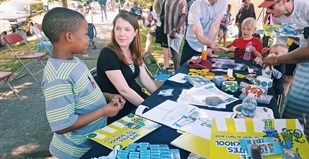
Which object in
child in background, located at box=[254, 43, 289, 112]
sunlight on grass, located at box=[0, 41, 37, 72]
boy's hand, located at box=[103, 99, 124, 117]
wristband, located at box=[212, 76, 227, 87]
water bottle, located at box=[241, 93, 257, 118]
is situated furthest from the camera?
sunlight on grass, located at box=[0, 41, 37, 72]

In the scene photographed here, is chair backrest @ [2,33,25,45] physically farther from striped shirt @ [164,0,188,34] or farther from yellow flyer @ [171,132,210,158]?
yellow flyer @ [171,132,210,158]

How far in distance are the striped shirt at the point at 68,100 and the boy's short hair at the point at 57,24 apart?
13 centimetres

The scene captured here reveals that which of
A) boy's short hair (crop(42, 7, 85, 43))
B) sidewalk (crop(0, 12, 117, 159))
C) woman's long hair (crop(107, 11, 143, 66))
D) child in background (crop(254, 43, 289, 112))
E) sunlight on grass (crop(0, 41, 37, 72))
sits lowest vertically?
sidewalk (crop(0, 12, 117, 159))

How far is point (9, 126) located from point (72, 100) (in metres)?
2.32

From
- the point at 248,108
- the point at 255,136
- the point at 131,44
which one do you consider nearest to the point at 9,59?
the point at 131,44

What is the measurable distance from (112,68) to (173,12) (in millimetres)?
2803

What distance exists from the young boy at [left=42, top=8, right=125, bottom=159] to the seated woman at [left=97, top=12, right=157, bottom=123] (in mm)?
469

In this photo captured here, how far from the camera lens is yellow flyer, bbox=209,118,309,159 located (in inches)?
42.7

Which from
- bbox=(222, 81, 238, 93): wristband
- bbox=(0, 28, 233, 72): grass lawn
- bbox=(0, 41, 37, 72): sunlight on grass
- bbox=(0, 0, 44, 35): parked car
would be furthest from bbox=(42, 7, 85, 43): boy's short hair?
bbox=(0, 0, 44, 35): parked car

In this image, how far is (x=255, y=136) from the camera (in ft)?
3.85

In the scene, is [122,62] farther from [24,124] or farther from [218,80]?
[24,124]

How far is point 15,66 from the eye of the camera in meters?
5.63

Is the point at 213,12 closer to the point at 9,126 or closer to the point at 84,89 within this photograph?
the point at 84,89

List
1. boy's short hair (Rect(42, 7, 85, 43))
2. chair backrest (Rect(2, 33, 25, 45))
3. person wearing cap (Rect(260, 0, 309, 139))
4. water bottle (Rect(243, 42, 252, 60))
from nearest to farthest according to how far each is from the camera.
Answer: boy's short hair (Rect(42, 7, 85, 43)) < person wearing cap (Rect(260, 0, 309, 139)) < water bottle (Rect(243, 42, 252, 60)) < chair backrest (Rect(2, 33, 25, 45))
